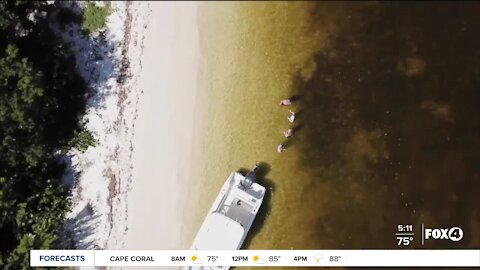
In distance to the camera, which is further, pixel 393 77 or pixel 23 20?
pixel 393 77

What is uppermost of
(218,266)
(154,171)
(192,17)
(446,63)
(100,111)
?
(192,17)

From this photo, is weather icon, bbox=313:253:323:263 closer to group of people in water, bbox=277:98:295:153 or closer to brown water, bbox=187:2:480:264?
brown water, bbox=187:2:480:264

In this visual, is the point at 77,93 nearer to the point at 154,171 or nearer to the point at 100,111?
the point at 100,111

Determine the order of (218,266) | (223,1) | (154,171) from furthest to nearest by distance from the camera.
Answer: (223,1) < (154,171) < (218,266)

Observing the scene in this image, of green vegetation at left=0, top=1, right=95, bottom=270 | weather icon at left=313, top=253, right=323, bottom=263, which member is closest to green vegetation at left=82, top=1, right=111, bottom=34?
green vegetation at left=0, top=1, right=95, bottom=270

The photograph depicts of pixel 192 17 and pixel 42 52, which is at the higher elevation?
pixel 192 17

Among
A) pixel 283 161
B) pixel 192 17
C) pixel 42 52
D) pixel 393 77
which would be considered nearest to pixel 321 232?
pixel 283 161

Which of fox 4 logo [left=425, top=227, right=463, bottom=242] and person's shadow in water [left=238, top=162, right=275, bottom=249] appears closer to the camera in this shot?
fox 4 logo [left=425, top=227, right=463, bottom=242]
